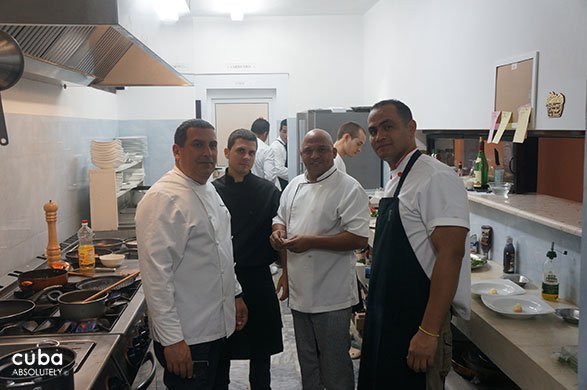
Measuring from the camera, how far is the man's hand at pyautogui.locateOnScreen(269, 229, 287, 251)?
2.48 m

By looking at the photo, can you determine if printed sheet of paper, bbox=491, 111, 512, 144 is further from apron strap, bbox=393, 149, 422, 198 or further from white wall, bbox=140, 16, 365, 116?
white wall, bbox=140, 16, 365, 116

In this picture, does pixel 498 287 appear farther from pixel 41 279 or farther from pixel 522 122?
pixel 41 279

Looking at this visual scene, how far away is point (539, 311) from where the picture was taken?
2162 millimetres

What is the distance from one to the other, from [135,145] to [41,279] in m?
2.86

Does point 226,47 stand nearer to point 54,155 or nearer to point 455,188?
point 54,155

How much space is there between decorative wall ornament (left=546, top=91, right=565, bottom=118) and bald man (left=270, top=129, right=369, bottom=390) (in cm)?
88

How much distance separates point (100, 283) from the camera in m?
2.42

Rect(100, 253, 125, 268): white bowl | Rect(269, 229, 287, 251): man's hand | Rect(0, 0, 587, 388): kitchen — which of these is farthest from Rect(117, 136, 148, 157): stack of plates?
Rect(269, 229, 287, 251): man's hand

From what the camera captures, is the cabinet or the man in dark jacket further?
the cabinet

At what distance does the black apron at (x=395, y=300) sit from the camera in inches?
74.0

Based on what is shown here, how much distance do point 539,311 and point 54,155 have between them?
2654 millimetres

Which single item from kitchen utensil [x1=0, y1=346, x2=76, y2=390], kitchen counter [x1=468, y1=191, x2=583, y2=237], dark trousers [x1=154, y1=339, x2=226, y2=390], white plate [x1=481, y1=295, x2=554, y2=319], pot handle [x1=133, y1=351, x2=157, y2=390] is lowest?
pot handle [x1=133, y1=351, x2=157, y2=390]

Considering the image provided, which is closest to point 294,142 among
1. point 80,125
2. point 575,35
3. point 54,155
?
point 80,125

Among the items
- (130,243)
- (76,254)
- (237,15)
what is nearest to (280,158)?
(237,15)
